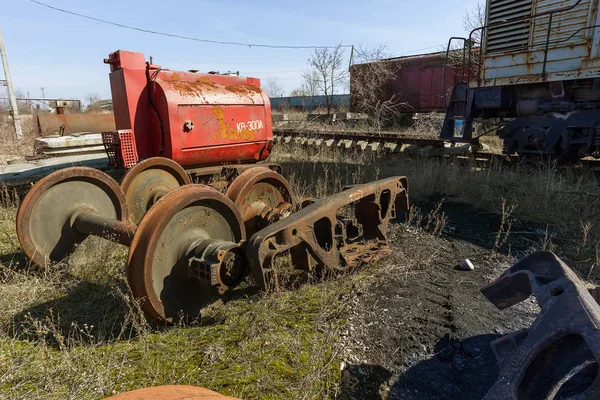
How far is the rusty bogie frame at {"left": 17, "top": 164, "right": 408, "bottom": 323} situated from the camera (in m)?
2.43

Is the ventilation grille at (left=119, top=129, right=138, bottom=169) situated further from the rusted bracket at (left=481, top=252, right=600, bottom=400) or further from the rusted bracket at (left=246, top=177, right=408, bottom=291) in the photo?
the rusted bracket at (left=481, top=252, right=600, bottom=400)

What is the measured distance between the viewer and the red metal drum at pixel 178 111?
479 centimetres

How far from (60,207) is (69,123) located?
766cm

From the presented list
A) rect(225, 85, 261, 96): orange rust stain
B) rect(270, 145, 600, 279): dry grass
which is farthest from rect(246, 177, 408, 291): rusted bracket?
rect(225, 85, 261, 96): orange rust stain

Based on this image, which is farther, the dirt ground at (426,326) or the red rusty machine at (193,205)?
the red rusty machine at (193,205)

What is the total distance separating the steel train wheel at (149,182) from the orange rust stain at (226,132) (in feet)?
2.93

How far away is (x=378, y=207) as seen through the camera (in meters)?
3.57

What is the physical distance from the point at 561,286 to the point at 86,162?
6.56 meters

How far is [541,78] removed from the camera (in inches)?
265

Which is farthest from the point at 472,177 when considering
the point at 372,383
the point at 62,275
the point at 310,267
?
the point at 62,275

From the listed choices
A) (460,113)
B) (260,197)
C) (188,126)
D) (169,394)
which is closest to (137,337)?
(169,394)

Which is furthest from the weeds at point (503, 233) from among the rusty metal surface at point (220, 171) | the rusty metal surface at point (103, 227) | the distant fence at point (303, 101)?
the distant fence at point (303, 101)

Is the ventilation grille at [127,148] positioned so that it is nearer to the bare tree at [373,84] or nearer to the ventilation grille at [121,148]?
the ventilation grille at [121,148]

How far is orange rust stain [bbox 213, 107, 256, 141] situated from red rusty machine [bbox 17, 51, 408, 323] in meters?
0.02
